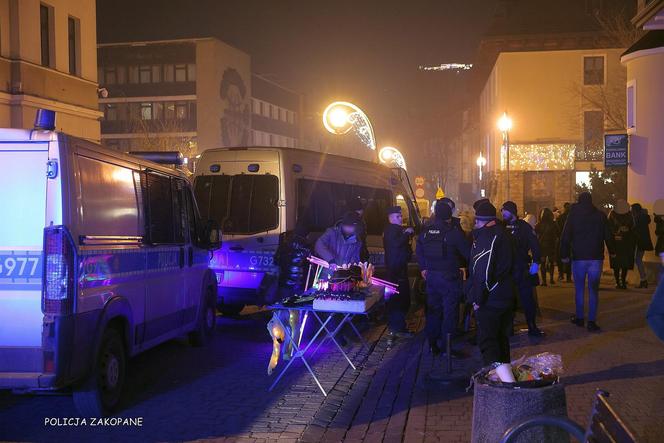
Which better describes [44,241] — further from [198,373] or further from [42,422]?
[198,373]

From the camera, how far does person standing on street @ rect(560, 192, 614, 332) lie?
35.4 ft

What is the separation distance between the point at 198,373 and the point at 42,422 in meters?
2.25

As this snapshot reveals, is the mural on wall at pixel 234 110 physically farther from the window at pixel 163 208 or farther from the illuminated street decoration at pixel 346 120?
the window at pixel 163 208

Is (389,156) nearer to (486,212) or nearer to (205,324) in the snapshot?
(205,324)

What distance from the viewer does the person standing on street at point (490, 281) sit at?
721 centimetres

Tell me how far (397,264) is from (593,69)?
31.0 m

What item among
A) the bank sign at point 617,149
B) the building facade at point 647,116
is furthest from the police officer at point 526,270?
the bank sign at point 617,149

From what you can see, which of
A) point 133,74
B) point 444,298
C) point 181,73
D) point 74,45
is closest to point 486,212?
point 444,298

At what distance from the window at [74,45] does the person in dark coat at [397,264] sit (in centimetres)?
1704

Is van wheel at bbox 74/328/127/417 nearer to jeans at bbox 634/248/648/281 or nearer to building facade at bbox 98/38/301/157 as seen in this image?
jeans at bbox 634/248/648/281

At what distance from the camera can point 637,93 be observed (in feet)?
67.8

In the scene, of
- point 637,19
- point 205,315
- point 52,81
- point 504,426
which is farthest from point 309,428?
point 52,81

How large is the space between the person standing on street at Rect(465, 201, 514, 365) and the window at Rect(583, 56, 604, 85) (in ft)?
109

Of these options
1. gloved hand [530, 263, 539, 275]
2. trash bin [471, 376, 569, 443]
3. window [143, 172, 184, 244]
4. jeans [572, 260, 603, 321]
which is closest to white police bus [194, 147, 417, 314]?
window [143, 172, 184, 244]
